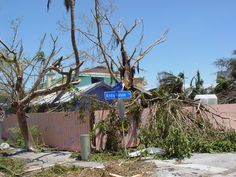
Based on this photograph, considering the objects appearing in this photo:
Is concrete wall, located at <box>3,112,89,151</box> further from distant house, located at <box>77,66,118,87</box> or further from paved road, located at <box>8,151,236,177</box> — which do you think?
distant house, located at <box>77,66,118,87</box>

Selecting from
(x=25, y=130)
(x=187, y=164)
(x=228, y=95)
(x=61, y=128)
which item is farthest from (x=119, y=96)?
(x=228, y=95)

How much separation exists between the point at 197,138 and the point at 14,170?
289 inches

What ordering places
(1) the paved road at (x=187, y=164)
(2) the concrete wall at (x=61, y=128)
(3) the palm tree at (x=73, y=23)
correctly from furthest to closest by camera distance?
1. (3) the palm tree at (x=73, y=23)
2. (2) the concrete wall at (x=61, y=128)
3. (1) the paved road at (x=187, y=164)

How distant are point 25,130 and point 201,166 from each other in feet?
30.4

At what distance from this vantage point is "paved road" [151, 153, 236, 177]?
11391 mm

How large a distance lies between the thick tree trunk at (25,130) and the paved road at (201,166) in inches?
291

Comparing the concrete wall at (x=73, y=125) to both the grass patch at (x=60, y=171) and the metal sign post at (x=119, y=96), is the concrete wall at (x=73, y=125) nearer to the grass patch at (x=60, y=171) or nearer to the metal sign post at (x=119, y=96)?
the metal sign post at (x=119, y=96)

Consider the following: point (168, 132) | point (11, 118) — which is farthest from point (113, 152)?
point (11, 118)

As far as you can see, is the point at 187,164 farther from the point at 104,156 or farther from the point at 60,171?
the point at 60,171

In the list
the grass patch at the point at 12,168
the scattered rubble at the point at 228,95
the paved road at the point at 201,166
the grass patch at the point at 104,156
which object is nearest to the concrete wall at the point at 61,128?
the grass patch at the point at 104,156

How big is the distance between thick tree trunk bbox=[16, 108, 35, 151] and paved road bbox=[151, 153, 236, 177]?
7381 mm

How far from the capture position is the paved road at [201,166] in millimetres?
11391

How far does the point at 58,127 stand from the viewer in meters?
18.7

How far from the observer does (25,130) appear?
61.0 ft
